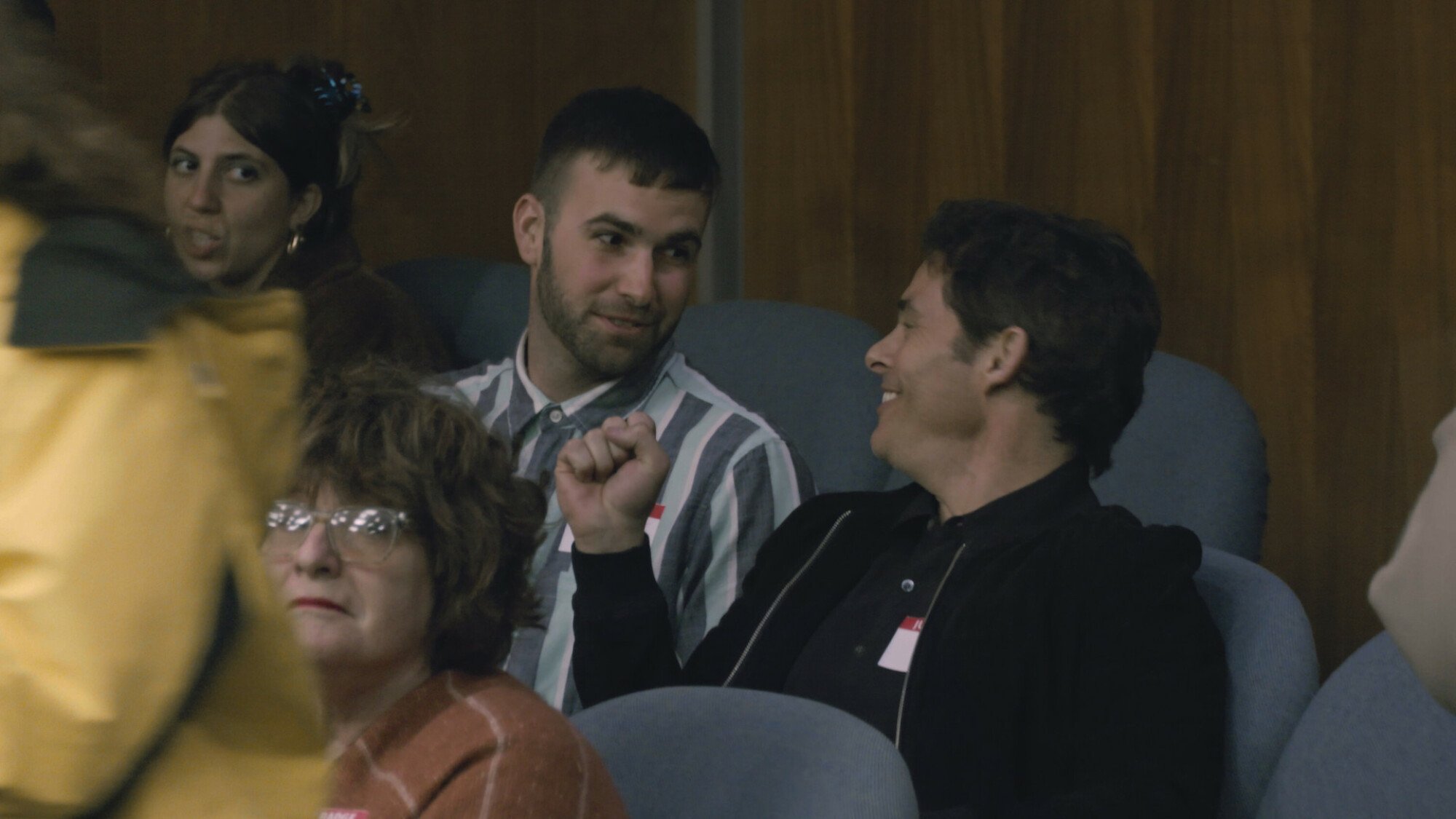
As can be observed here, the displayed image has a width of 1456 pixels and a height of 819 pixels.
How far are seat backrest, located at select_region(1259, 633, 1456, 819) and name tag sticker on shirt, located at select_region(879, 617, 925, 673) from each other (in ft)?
1.46

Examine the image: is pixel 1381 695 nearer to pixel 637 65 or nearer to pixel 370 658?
pixel 370 658

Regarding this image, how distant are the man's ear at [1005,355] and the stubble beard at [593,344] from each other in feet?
1.55

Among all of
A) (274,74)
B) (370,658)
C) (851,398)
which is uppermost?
(274,74)

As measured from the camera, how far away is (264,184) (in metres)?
2.68

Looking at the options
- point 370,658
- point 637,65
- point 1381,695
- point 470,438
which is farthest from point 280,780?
point 637,65

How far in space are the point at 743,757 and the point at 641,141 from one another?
3.67 ft

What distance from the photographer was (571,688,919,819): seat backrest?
122 centimetres

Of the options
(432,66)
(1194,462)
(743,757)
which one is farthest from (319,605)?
(432,66)

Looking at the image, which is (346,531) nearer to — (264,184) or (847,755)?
(847,755)

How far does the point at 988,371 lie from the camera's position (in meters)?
1.97

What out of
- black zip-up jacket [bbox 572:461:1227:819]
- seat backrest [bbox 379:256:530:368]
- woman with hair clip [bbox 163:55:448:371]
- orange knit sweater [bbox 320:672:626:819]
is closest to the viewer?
orange knit sweater [bbox 320:672:626:819]

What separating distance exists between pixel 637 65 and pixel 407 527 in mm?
2456

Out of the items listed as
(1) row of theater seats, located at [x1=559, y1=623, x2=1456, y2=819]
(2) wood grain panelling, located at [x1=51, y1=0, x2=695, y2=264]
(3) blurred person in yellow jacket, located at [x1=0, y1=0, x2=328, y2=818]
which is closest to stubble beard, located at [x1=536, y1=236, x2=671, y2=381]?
(1) row of theater seats, located at [x1=559, y1=623, x2=1456, y2=819]

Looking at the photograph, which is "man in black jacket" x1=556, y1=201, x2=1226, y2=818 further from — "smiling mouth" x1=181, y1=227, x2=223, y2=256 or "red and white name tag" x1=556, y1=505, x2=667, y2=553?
"smiling mouth" x1=181, y1=227, x2=223, y2=256
